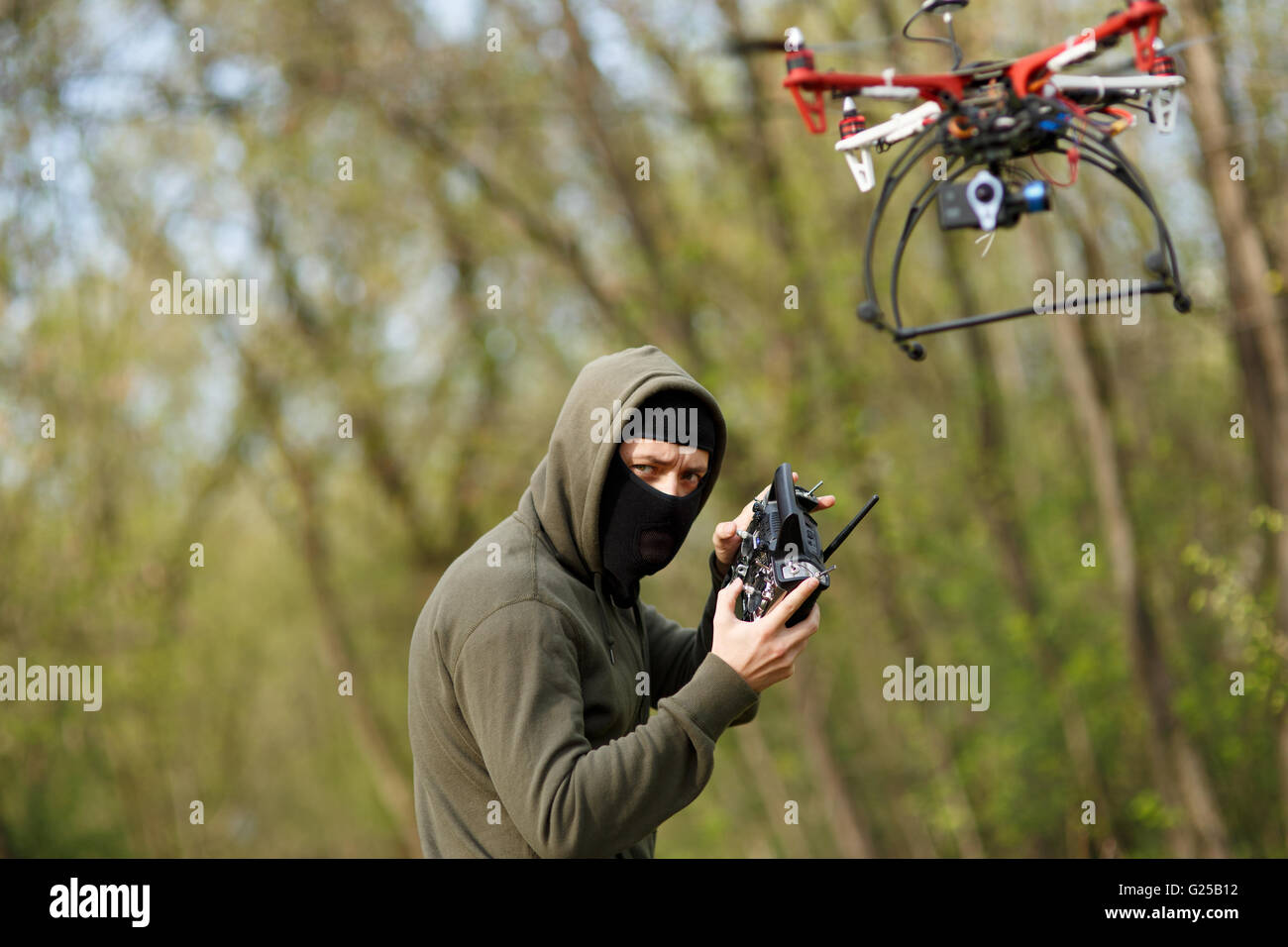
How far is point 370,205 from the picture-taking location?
1205 centimetres

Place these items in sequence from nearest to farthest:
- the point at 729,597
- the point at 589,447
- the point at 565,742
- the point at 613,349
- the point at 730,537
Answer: the point at 565,742, the point at 729,597, the point at 589,447, the point at 730,537, the point at 613,349

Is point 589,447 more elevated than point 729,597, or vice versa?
point 589,447

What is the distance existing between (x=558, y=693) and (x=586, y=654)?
19 cm

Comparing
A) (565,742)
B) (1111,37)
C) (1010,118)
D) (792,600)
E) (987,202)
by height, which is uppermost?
(1111,37)

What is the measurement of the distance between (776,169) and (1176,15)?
151 inches

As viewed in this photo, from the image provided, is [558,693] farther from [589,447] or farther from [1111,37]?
[1111,37]

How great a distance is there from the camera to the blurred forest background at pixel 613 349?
32.0ft

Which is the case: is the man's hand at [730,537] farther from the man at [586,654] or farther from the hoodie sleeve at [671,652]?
the hoodie sleeve at [671,652]

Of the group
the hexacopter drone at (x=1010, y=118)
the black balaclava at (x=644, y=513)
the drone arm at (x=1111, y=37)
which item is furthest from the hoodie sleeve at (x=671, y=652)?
the drone arm at (x=1111, y=37)

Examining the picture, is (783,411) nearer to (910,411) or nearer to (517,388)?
(910,411)

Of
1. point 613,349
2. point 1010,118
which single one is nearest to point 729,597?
point 1010,118

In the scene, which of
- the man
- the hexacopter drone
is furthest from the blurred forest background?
the man

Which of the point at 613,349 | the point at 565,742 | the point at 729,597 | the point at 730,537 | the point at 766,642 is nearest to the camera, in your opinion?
the point at 565,742

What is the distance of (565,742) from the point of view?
2338mm
